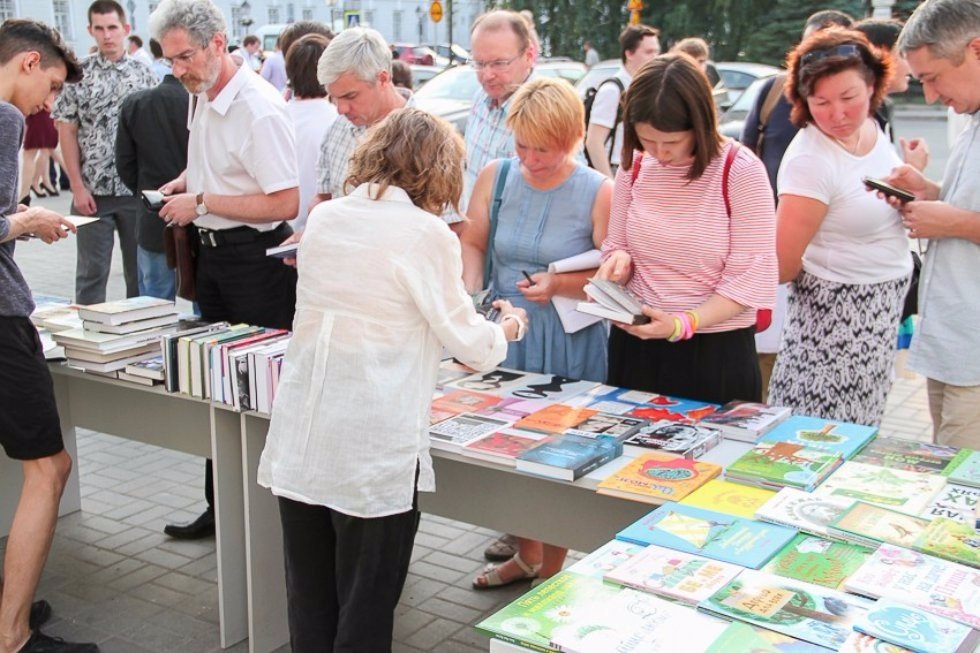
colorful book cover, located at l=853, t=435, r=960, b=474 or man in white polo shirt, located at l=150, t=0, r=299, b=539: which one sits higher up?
man in white polo shirt, located at l=150, t=0, r=299, b=539

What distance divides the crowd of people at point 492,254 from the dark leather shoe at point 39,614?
2 centimetres

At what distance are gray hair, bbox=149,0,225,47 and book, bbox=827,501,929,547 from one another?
2.69 meters

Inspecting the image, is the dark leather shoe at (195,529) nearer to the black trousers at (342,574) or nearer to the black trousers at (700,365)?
the black trousers at (342,574)

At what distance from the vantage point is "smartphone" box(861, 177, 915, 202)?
2721 millimetres

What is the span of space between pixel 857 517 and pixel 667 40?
27.2m

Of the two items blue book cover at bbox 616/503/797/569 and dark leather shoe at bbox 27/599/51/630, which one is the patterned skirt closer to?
blue book cover at bbox 616/503/797/569

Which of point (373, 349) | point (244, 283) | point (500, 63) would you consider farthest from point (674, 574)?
point (500, 63)

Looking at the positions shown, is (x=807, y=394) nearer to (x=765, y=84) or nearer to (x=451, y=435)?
(x=451, y=435)

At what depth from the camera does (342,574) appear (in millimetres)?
2361

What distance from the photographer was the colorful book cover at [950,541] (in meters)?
1.82

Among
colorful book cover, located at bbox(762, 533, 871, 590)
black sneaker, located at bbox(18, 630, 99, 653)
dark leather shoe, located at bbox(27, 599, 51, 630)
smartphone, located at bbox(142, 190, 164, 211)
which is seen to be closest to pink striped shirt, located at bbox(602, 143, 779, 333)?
colorful book cover, located at bbox(762, 533, 871, 590)

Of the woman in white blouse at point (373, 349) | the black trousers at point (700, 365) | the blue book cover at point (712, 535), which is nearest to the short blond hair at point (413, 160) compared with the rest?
the woman in white blouse at point (373, 349)

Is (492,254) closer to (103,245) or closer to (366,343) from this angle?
(366,343)

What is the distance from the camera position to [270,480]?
2363 millimetres
